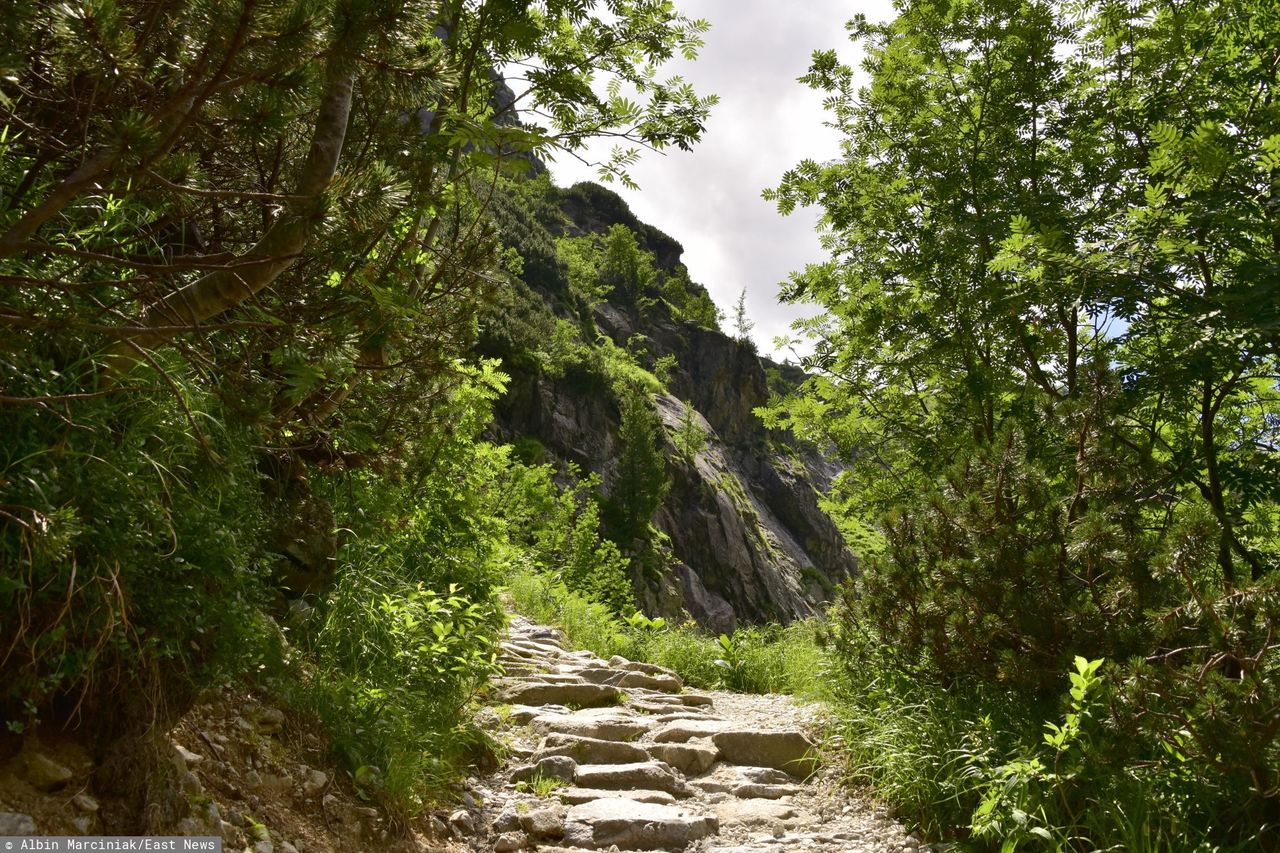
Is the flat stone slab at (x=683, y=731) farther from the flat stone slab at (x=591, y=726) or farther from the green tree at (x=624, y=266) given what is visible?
the green tree at (x=624, y=266)

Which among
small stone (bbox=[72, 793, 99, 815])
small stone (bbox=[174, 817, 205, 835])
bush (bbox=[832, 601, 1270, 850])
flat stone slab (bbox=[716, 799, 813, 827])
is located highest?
bush (bbox=[832, 601, 1270, 850])

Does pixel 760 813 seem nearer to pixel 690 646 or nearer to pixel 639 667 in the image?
pixel 639 667

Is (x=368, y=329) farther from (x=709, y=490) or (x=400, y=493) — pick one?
(x=709, y=490)

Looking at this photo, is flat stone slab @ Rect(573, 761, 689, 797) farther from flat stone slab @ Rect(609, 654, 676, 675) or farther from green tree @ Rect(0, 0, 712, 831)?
flat stone slab @ Rect(609, 654, 676, 675)

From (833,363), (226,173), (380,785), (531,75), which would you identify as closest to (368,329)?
(226,173)

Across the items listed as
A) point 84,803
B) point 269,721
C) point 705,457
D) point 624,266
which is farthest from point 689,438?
point 84,803

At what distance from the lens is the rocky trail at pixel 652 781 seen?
153 inches

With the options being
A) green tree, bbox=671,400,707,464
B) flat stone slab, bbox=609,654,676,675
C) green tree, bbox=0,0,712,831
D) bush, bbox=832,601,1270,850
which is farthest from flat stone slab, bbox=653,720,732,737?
green tree, bbox=671,400,707,464

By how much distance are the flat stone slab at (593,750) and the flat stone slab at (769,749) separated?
0.61m

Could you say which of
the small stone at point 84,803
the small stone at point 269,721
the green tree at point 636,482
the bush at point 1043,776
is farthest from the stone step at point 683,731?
the green tree at point 636,482

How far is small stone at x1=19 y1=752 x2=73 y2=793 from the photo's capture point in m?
2.08

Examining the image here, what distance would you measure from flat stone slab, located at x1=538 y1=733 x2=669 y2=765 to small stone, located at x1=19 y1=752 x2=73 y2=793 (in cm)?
314

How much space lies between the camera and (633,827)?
3.94m

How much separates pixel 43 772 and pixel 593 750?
11.2 ft
